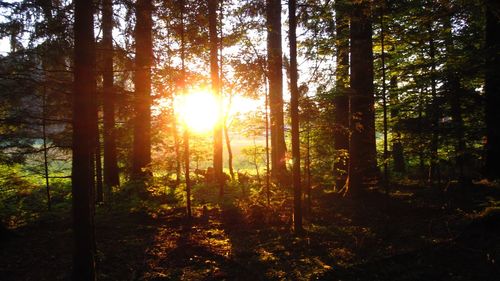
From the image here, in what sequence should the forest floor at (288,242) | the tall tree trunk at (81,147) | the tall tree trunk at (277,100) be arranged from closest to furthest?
the tall tree trunk at (81,147)
the forest floor at (288,242)
the tall tree trunk at (277,100)

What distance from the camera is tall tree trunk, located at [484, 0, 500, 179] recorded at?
8367mm

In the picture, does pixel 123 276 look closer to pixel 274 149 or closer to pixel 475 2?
pixel 475 2

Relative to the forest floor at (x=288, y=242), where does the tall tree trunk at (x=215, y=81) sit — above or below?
above

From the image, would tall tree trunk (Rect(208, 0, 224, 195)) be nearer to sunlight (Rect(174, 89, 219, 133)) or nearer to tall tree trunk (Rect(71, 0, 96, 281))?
sunlight (Rect(174, 89, 219, 133))

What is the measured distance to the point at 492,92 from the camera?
925 centimetres

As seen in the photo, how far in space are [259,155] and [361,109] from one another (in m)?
5.26

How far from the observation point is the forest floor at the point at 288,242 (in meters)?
7.34

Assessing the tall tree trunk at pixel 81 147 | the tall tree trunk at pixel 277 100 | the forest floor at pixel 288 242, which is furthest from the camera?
the tall tree trunk at pixel 277 100

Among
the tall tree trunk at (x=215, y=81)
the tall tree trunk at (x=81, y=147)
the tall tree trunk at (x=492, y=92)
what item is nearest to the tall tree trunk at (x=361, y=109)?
the tall tree trunk at (x=492, y=92)

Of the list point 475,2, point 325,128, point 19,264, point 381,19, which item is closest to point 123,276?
point 19,264

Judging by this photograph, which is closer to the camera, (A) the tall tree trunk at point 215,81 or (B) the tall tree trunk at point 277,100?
(A) the tall tree trunk at point 215,81

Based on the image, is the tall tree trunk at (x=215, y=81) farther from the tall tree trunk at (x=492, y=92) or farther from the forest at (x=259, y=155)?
the tall tree trunk at (x=492, y=92)

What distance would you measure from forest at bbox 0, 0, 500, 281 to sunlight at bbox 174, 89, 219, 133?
176 millimetres

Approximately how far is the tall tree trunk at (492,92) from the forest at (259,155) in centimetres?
4
